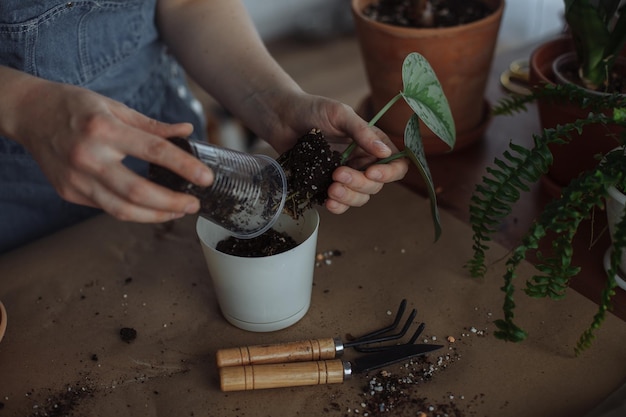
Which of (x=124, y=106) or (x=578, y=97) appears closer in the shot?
(x=124, y=106)

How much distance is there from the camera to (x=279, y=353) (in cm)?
81

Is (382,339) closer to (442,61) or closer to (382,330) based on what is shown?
(382,330)

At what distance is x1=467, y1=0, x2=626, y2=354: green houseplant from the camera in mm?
757

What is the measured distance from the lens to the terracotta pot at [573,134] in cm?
96

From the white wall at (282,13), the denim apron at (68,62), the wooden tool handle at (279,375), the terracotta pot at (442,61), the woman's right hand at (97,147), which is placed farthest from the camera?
the white wall at (282,13)

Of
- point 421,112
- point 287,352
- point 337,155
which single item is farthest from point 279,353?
point 421,112

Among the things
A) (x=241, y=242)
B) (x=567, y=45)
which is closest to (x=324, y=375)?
(x=241, y=242)

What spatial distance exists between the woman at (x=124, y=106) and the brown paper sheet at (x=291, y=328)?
0.14 metres

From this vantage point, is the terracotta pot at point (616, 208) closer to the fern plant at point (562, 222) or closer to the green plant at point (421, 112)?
the fern plant at point (562, 222)

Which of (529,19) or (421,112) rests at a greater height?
(421,112)

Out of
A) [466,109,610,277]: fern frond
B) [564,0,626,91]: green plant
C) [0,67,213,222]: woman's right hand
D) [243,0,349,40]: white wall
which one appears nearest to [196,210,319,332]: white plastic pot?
[0,67,213,222]: woman's right hand

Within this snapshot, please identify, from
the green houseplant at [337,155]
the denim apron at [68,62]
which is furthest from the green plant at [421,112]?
the denim apron at [68,62]

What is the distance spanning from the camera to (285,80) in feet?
3.48

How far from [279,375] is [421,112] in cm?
40
